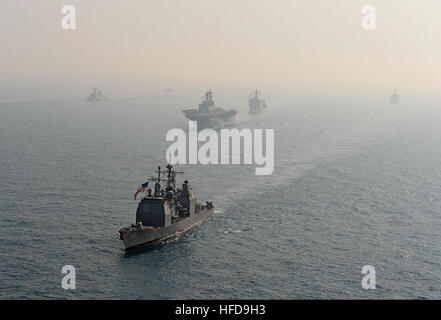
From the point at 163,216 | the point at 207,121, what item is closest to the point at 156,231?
the point at 163,216

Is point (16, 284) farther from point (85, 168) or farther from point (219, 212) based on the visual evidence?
point (85, 168)

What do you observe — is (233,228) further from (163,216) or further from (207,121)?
(207,121)

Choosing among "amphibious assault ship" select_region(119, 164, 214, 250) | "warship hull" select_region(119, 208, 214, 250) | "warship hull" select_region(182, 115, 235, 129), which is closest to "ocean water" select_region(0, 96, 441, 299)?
"warship hull" select_region(119, 208, 214, 250)

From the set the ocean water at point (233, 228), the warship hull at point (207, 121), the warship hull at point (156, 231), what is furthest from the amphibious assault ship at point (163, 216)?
the warship hull at point (207, 121)

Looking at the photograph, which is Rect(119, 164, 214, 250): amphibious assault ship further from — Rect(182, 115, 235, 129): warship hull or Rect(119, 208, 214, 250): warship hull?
Rect(182, 115, 235, 129): warship hull

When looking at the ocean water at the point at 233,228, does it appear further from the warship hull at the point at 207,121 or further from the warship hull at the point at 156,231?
the warship hull at the point at 207,121
